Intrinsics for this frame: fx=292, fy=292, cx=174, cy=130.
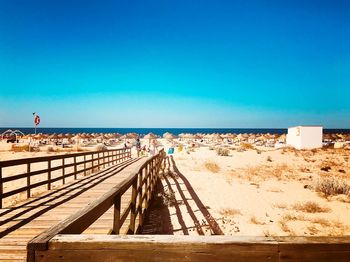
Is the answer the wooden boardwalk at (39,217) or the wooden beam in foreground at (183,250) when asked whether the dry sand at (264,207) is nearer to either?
the wooden boardwalk at (39,217)

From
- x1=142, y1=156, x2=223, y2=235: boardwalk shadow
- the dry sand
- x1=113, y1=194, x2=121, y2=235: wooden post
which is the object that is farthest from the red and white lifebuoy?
x1=113, y1=194, x2=121, y2=235: wooden post

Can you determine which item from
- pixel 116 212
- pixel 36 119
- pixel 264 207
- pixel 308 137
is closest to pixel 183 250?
pixel 116 212

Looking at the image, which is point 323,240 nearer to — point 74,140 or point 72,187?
point 72,187

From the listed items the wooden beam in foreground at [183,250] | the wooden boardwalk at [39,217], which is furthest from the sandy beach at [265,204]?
the wooden beam in foreground at [183,250]

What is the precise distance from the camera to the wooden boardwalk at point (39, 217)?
4.34 metres

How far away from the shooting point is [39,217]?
19.2ft

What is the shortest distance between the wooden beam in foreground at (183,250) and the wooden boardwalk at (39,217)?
285 centimetres

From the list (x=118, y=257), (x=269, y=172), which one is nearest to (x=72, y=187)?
(x=118, y=257)

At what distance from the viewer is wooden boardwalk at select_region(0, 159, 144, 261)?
434 centimetres

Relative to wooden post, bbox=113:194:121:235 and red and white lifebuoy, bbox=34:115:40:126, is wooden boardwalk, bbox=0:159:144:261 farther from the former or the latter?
red and white lifebuoy, bbox=34:115:40:126

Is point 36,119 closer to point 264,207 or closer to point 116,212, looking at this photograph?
point 264,207

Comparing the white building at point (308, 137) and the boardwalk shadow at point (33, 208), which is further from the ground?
the white building at point (308, 137)

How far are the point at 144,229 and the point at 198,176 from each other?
381 inches

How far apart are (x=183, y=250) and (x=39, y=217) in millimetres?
5107
